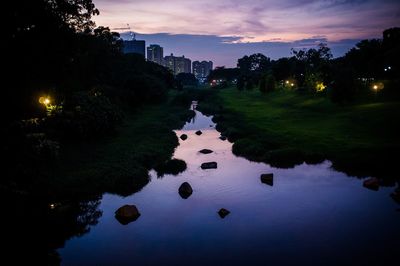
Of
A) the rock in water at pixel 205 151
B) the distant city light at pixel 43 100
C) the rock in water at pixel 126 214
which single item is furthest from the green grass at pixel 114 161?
the distant city light at pixel 43 100

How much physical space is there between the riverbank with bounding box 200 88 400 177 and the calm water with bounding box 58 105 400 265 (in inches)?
139

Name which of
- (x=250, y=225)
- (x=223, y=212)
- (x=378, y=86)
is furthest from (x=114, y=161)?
(x=378, y=86)

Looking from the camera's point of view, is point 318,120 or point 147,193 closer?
point 147,193

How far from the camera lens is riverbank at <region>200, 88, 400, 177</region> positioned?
127 feet

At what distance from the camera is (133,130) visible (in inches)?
2234

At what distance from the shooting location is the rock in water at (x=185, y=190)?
105 feet

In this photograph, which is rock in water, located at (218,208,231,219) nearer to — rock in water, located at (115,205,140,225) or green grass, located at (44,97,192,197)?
rock in water, located at (115,205,140,225)

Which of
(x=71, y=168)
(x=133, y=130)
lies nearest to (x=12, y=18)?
(x=71, y=168)

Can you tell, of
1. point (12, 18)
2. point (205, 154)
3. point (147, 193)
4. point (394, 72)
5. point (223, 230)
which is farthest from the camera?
point (394, 72)

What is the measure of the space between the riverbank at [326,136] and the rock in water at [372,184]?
7.39 feet

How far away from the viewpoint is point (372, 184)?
32.6 m

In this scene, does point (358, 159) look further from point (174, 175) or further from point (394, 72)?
point (394, 72)

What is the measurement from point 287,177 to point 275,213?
9138mm

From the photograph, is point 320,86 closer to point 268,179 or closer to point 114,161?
point 268,179
